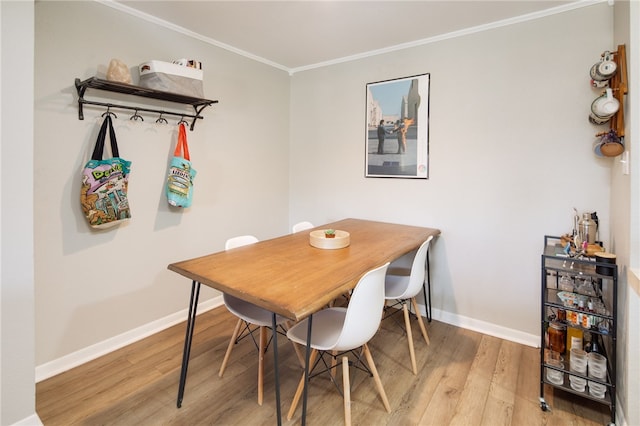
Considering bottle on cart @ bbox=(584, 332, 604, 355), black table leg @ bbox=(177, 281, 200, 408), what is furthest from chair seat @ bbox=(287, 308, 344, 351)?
bottle on cart @ bbox=(584, 332, 604, 355)

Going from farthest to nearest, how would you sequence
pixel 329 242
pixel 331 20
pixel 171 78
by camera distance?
pixel 331 20 < pixel 171 78 < pixel 329 242

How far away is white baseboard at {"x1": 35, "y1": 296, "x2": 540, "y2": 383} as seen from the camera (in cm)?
213

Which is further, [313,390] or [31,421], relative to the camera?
[313,390]

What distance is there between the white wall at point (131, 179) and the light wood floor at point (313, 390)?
14.7 inches

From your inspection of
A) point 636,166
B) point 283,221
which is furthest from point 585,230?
point 283,221

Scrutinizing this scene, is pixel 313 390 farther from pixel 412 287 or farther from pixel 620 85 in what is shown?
pixel 620 85

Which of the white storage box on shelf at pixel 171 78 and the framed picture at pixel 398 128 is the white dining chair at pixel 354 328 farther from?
the white storage box on shelf at pixel 171 78

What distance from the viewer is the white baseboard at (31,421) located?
1.60 m

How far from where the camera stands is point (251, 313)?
1876 millimetres

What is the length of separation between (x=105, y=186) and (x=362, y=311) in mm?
1818

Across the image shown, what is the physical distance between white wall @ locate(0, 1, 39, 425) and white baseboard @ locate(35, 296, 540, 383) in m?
0.56

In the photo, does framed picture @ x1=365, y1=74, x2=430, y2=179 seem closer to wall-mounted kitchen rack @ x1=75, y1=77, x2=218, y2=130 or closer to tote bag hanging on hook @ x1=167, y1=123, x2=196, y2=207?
wall-mounted kitchen rack @ x1=75, y1=77, x2=218, y2=130

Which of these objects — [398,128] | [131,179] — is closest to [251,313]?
[131,179]

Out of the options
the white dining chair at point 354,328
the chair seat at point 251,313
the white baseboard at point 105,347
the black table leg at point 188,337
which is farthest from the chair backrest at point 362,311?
the white baseboard at point 105,347
